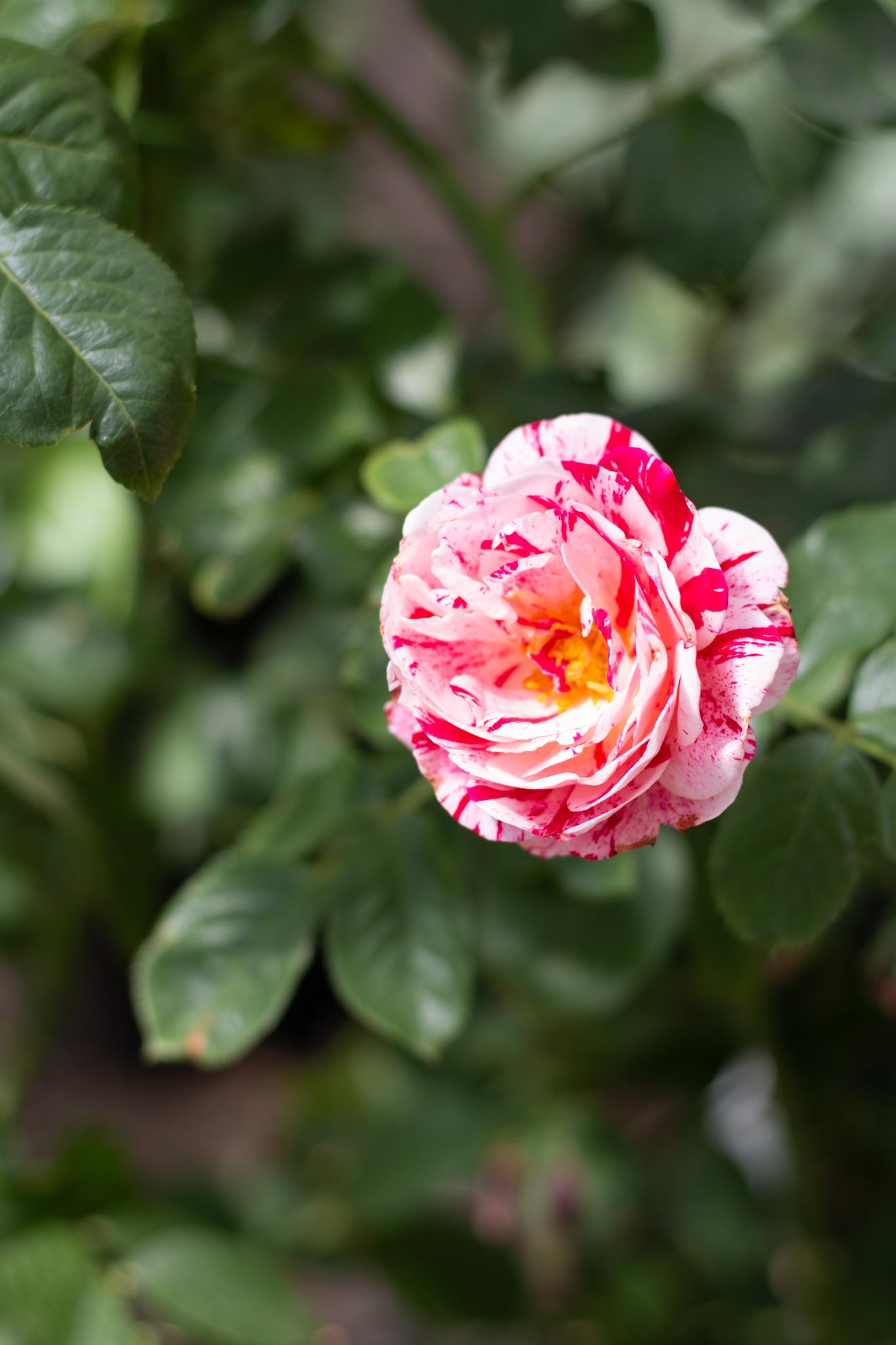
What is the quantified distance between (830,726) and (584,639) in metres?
0.12

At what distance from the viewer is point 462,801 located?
0.37 metres

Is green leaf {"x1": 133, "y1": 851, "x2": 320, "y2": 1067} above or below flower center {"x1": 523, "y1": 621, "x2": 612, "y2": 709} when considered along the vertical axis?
below

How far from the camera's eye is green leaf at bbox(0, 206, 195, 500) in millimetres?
372

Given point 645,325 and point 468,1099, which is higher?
point 645,325

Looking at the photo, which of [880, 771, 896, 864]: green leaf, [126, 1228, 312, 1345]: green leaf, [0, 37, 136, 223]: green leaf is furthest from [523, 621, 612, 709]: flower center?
[126, 1228, 312, 1345]: green leaf

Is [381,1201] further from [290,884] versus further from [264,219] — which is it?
[264,219]

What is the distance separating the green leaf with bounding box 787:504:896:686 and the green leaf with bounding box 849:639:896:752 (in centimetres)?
1

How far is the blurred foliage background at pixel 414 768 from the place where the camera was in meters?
0.53

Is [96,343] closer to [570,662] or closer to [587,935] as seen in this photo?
[570,662]

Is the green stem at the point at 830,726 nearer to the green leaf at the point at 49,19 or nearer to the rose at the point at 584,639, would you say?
the rose at the point at 584,639

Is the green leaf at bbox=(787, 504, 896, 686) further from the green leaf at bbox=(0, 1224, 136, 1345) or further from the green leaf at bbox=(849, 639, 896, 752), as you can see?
the green leaf at bbox=(0, 1224, 136, 1345)

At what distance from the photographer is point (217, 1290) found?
2.26ft

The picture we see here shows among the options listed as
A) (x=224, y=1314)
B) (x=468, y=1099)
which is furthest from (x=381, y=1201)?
(x=224, y=1314)

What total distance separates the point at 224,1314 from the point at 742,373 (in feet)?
3.50
